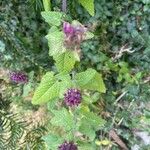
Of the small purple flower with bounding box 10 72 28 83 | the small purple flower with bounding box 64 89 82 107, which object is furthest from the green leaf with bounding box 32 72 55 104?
the small purple flower with bounding box 10 72 28 83

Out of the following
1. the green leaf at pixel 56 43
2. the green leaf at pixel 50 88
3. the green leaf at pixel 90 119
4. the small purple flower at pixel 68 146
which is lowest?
the green leaf at pixel 90 119

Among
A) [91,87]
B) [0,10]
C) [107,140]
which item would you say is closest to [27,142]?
[91,87]

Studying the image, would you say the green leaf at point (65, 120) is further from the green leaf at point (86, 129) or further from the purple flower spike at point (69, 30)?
the purple flower spike at point (69, 30)

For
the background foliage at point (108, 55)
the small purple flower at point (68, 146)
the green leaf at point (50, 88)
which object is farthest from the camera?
the background foliage at point (108, 55)

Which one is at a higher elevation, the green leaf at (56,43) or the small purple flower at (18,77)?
the green leaf at (56,43)

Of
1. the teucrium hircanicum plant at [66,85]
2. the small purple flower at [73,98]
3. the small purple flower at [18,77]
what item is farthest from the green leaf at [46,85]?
the small purple flower at [18,77]

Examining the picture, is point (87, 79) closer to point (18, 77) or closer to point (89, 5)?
→ point (89, 5)

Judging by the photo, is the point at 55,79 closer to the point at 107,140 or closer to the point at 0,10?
the point at 0,10
